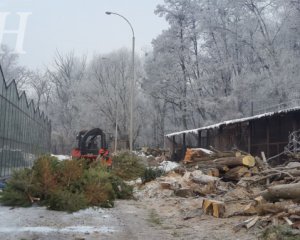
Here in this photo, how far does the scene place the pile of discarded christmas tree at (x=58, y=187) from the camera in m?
11.1

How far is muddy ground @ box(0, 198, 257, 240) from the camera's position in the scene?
26.5ft

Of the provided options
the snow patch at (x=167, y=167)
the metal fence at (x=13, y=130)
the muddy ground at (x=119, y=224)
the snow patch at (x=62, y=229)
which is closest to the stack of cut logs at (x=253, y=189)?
the muddy ground at (x=119, y=224)

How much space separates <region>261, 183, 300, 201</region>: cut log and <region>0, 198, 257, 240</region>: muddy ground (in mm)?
901

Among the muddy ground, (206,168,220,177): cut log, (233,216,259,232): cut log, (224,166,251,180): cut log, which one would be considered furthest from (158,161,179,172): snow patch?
(233,216,259,232): cut log

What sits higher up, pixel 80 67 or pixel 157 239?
pixel 80 67

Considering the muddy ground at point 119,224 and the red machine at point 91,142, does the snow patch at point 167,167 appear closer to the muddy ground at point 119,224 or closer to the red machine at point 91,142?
the red machine at point 91,142

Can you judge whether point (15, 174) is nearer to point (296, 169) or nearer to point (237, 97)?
point (296, 169)

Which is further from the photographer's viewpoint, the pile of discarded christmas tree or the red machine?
the red machine

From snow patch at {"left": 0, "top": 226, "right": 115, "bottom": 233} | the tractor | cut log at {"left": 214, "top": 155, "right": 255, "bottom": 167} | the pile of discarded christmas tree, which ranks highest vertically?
the tractor

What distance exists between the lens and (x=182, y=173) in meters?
17.8

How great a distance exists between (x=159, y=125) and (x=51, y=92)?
23.8 meters

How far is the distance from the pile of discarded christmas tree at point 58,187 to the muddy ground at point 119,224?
1.02 feet

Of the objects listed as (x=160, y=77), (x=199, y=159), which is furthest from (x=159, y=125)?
(x=199, y=159)

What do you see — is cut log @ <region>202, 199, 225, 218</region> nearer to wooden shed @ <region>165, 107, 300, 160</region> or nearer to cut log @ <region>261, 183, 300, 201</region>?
cut log @ <region>261, 183, 300, 201</region>
